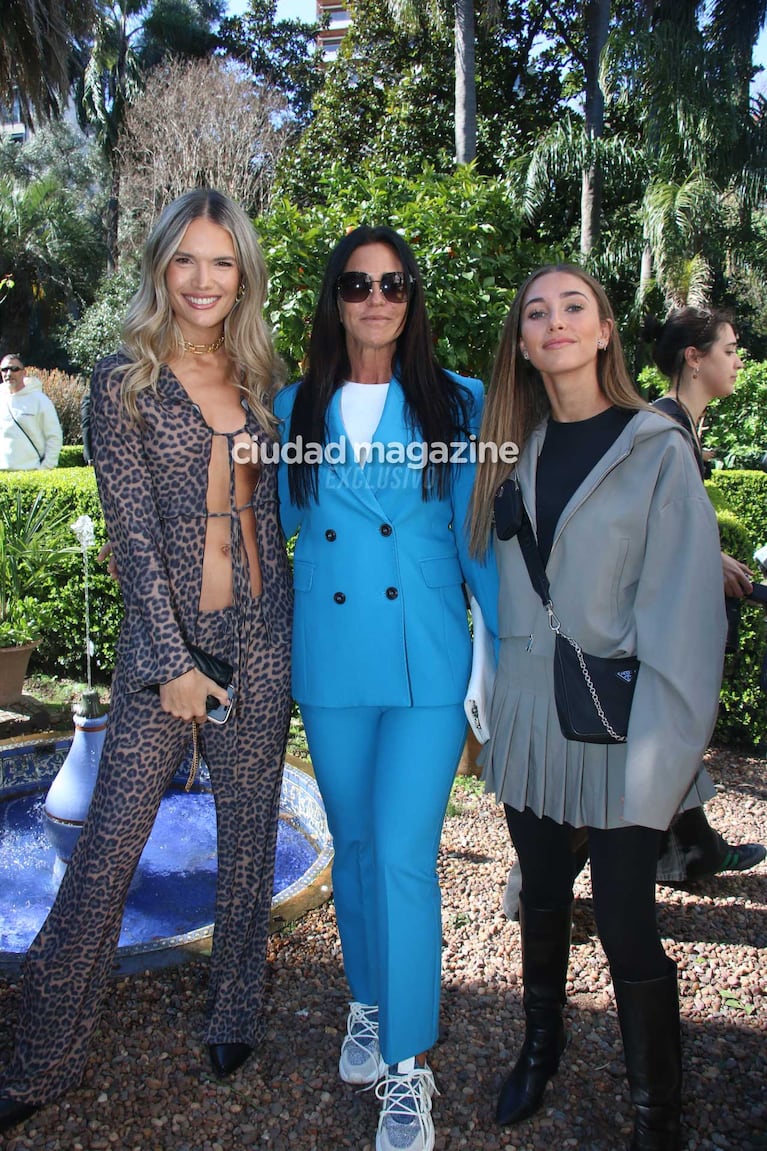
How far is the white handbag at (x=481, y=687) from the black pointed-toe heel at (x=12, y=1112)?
1419mm

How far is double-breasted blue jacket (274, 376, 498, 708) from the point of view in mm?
2164

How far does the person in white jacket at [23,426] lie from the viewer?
327 inches

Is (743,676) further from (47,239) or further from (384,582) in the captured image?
(47,239)

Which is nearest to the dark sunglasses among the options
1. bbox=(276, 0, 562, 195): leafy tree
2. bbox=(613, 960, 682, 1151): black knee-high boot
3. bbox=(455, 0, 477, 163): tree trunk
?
bbox=(613, 960, 682, 1151): black knee-high boot

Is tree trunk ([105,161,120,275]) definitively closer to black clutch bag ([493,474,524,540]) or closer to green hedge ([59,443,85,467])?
green hedge ([59,443,85,467])

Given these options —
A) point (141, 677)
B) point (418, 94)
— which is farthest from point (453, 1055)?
point (418, 94)

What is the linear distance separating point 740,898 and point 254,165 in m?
24.1

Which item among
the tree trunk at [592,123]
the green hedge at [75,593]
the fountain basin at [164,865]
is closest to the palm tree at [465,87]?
the tree trunk at [592,123]

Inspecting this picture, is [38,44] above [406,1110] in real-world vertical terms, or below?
above

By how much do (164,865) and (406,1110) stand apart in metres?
1.88

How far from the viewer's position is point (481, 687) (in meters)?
2.17

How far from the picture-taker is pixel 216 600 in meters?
2.25

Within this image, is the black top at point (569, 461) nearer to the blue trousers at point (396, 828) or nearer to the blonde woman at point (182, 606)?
the blue trousers at point (396, 828)

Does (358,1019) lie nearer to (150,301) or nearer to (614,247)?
(150,301)
